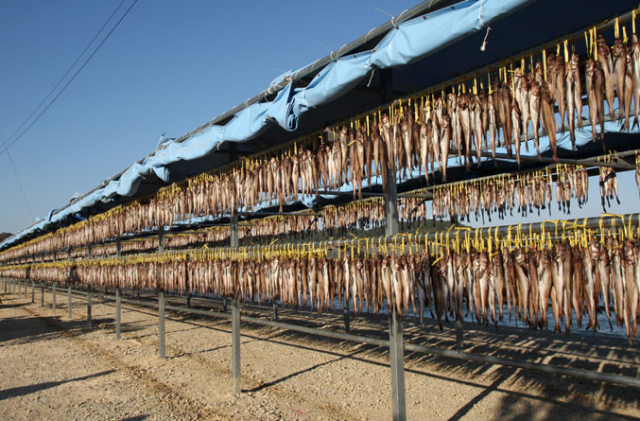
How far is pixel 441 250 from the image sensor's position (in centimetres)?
396

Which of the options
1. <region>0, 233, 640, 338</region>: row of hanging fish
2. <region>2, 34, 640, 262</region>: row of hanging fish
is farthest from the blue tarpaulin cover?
<region>0, 233, 640, 338</region>: row of hanging fish

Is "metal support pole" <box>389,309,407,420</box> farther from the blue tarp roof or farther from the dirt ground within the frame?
the blue tarp roof

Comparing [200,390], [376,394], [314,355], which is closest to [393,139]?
[376,394]

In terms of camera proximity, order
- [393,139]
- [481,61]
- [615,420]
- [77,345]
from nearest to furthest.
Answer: [393,139]
[481,61]
[615,420]
[77,345]

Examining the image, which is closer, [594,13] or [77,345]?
[594,13]

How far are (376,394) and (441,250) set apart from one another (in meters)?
3.43

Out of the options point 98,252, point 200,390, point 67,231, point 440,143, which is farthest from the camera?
point 98,252

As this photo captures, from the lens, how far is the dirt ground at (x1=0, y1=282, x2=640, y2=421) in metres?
5.78

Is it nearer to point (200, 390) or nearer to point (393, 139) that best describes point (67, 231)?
point (200, 390)

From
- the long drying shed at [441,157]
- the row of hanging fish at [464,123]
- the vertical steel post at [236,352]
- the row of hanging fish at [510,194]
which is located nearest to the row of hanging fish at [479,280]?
the long drying shed at [441,157]

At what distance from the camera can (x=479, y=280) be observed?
11.6ft

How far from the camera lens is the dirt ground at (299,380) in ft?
19.0

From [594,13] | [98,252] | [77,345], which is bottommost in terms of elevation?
[77,345]

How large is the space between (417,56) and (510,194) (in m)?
7.27
